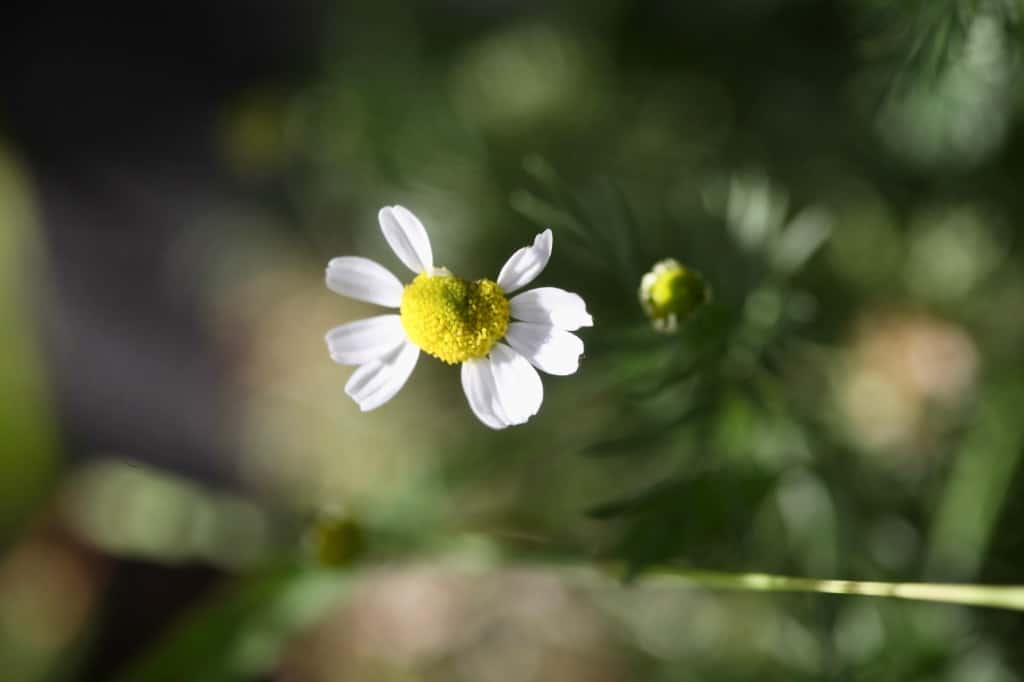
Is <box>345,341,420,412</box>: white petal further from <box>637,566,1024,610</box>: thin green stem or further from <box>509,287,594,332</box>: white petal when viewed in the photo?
<box>637,566,1024,610</box>: thin green stem

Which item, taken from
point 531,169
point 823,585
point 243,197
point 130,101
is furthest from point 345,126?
point 823,585

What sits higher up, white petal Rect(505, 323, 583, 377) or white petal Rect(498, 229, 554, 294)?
white petal Rect(498, 229, 554, 294)

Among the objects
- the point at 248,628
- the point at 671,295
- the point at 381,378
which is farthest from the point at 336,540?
the point at 671,295

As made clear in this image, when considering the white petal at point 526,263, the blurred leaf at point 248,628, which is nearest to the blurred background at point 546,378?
the blurred leaf at point 248,628

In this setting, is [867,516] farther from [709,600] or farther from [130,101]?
[130,101]

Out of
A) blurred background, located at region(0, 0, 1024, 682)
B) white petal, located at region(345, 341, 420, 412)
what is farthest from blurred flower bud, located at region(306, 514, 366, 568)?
white petal, located at region(345, 341, 420, 412)

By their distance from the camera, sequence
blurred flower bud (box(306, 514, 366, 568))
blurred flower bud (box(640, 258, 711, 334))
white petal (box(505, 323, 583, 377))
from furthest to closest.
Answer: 1. blurred flower bud (box(306, 514, 366, 568))
2. blurred flower bud (box(640, 258, 711, 334))
3. white petal (box(505, 323, 583, 377))

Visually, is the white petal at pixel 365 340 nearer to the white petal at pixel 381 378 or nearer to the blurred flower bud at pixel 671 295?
the white petal at pixel 381 378
